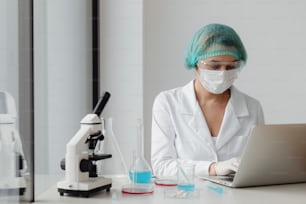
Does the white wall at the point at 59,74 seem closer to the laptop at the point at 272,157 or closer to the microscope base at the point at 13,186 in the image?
the microscope base at the point at 13,186

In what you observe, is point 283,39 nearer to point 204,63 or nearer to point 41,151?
point 204,63

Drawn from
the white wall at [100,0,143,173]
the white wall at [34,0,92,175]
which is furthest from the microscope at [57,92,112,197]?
the white wall at [100,0,143,173]

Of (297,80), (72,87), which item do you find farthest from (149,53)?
(297,80)

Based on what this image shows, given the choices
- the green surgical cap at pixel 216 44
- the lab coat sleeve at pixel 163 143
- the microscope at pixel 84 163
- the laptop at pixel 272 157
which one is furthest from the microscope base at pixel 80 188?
the green surgical cap at pixel 216 44

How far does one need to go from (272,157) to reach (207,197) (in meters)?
0.24

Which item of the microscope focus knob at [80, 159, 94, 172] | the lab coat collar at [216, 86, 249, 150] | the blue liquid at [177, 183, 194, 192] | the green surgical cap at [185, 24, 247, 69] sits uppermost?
the green surgical cap at [185, 24, 247, 69]

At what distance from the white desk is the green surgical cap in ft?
2.54

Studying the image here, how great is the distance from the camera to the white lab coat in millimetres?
1987

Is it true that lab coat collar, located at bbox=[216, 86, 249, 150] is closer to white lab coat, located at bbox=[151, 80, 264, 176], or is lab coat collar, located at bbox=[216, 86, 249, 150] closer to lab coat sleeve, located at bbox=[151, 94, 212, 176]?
white lab coat, located at bbox=[151, 80, 264, 176]

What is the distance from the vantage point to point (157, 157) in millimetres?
1955

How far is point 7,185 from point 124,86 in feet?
5.70

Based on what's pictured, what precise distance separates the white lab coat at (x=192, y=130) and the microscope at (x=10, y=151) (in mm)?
866

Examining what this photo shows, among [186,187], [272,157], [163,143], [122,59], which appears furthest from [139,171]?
[122,59]

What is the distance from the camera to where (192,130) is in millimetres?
2037
